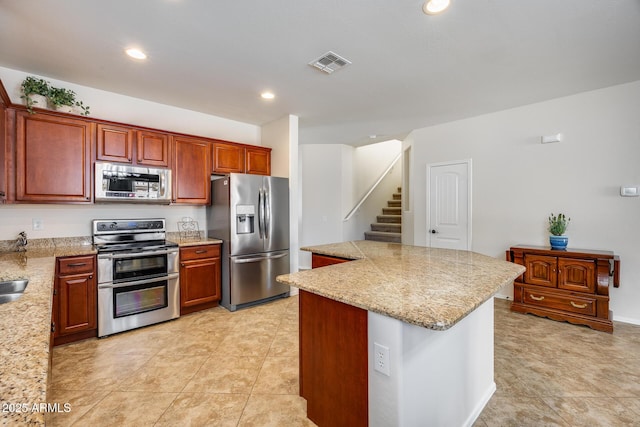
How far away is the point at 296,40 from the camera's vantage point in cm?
223

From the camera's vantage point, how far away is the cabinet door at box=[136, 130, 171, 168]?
10.4 feet

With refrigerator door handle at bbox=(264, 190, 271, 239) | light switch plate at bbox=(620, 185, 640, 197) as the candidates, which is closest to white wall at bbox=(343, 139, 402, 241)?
refrigerator door handle at bbox=(264, 190, 271, 239)

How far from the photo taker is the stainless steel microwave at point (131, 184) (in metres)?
2.93

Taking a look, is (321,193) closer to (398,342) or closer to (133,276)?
(133,276)

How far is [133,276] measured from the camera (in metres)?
2.91

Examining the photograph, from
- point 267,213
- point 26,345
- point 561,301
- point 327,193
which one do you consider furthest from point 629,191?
point 26,345

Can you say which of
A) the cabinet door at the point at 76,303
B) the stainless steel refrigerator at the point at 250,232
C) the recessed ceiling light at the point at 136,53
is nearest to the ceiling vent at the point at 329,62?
the recessed ceiling light at the point at 136,53

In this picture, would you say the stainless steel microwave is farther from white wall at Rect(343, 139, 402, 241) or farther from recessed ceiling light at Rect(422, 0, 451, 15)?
white wall at Rect(343, 139, 402, 241)

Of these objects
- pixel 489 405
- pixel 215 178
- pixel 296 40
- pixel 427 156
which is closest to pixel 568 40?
pixel 296 40

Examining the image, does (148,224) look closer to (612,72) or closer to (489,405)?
(489,405)

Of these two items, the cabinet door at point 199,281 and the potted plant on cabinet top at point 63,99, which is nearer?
the potted plant on cabinet top at point 63,99

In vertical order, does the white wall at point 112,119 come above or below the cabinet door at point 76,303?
above

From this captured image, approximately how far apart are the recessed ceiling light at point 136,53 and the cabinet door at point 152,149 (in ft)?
3.05

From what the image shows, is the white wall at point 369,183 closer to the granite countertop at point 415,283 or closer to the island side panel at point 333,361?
the granite countertop at point 415,283
